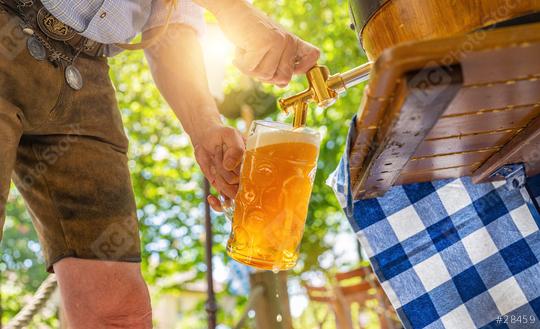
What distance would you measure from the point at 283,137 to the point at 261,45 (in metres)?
0.22

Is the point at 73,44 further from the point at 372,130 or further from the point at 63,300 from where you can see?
the point at 372,130

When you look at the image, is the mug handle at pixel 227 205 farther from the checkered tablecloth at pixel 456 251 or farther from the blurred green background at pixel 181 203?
the blurred green background at pixel 181 203

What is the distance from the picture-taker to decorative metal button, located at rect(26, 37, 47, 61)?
1.12 m

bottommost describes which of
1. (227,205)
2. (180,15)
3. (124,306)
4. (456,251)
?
(456,251)

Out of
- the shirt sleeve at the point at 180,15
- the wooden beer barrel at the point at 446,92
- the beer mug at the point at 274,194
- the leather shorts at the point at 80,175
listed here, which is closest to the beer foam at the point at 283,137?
the beer mug at the point at 274,194

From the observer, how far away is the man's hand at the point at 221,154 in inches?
50.9

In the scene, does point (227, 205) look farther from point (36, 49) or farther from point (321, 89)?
point (36, 49)

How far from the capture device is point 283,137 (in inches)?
42.1

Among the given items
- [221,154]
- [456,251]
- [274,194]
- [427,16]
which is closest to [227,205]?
[221,154]

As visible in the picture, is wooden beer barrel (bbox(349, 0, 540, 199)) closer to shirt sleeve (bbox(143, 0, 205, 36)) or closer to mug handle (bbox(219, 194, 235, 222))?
mug handle (bbox(219, 194, 235, 222))

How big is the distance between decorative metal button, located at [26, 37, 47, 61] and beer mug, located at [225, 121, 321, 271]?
0.44m

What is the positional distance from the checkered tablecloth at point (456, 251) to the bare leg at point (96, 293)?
0.55 meters

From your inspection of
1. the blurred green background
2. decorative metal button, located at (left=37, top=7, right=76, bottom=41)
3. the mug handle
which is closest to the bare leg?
the mug handle

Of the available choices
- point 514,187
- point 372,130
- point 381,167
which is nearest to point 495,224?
point 514,187
